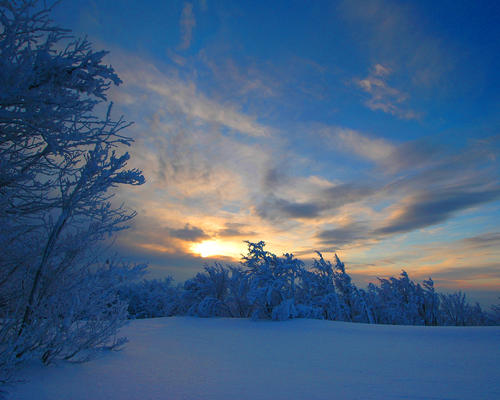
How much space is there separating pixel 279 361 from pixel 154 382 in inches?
76.2

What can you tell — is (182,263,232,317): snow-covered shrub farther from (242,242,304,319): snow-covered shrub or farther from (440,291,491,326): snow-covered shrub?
(440,291,491,326): snow-covered shrub

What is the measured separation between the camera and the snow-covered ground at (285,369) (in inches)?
99.2

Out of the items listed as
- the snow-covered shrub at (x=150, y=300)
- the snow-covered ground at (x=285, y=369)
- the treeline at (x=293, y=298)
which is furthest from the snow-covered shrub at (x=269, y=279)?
the snow-covered shrub at (x=150, y=300)

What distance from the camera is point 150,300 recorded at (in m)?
14.2

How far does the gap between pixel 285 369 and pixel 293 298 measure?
5852 mm

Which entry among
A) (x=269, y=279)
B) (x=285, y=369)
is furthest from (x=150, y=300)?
(x=285, y=369)

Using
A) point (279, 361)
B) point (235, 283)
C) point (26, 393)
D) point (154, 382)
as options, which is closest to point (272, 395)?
point (154, 382)

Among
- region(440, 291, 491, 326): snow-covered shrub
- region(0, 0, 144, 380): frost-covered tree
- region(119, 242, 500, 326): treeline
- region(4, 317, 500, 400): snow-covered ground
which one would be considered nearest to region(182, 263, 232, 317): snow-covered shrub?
region(119, 242, 500, 326): treeline

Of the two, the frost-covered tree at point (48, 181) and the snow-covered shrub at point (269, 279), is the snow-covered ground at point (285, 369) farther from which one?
the snow-covered shrub at point (269, 279)

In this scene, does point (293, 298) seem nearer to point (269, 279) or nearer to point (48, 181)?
point (269, 279)

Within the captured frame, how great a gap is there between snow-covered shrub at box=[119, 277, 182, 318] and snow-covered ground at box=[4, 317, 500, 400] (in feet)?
26.4

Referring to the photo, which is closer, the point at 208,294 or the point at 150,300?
the point at 208,294

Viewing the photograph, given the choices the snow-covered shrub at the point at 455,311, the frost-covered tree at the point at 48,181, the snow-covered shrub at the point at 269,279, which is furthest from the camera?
the snow-covered shrub at the point at 455,311

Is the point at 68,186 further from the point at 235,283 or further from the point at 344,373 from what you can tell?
the point at 235,283
